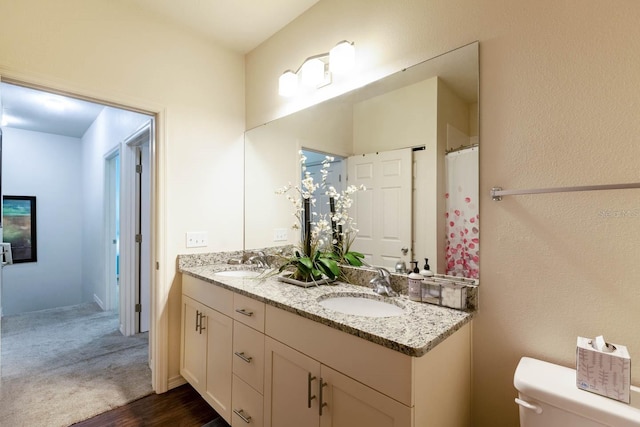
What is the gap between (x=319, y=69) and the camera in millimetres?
1801

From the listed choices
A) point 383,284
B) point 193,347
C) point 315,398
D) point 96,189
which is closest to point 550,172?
point 383,284

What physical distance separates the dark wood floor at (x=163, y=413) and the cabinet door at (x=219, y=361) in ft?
0.42

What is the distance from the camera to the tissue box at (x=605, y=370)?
0.82m

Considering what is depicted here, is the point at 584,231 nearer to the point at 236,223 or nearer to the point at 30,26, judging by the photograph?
the point at 236,223

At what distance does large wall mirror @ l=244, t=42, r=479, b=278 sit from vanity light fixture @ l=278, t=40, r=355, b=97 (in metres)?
0.14

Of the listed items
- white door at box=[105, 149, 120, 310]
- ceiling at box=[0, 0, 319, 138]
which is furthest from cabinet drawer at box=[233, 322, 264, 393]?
white door at box=[105, 149, 120, 310]

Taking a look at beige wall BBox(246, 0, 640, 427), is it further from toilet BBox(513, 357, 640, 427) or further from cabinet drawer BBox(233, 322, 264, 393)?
cabinet drawer BBox(233, 322, 264, 393)

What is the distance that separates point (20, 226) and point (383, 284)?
5166 mm

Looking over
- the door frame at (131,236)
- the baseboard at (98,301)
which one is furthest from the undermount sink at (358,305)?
the baseboard at (98,301)

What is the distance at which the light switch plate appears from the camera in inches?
85.4

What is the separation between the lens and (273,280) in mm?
1789

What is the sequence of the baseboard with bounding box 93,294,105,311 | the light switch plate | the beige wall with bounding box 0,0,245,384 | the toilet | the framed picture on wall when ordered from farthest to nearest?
the framed picture on wall
the baseboard with bounding box 93,294,105,311
the light switch plate
the beige wall with bounding box 0,0,245,384
the toilet

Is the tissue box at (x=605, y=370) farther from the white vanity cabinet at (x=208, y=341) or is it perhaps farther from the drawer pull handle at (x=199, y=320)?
the drawer pull handle at (x=199, y=320)

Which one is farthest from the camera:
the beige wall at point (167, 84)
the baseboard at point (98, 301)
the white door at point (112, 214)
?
the baseboard at point (98, 301)
